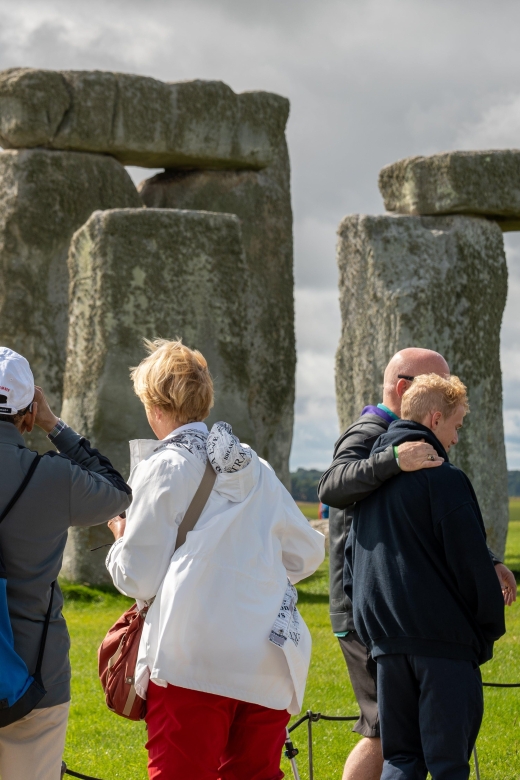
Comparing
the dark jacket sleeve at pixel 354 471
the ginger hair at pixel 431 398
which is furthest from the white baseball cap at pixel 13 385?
the ginger hair at pixel 431 398

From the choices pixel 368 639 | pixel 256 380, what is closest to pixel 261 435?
pixel 256 380

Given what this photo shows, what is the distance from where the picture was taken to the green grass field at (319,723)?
514 centimetres

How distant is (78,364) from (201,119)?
13.9 ft

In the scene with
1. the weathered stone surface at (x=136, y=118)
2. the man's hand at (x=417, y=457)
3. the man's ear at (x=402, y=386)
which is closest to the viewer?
the man's hand at (x=417, y=457)

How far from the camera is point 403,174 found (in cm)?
1019

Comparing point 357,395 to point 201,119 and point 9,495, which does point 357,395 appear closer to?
point 201,119

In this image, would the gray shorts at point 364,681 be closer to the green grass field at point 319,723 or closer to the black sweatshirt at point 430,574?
the black sweatshirt at point 430,574

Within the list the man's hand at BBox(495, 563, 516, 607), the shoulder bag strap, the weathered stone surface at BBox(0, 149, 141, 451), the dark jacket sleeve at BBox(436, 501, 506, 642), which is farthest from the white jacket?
the weathered stone surface at BBox(0, 149, 141, 451)

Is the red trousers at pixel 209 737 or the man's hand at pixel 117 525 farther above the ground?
the man's hand at pixel 117 525

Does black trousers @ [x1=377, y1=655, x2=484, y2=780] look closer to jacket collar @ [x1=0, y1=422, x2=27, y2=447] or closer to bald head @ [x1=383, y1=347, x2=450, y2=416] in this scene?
bald head @ [x1=383, y1=347, x2=450, y2=416]

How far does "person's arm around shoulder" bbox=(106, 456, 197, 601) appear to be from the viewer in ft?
10.3

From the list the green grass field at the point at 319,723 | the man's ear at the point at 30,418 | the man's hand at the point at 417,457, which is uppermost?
the man's ear at the point at 30,418

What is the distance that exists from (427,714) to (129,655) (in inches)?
36.1

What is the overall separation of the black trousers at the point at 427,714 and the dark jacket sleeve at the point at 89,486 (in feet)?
3.29
